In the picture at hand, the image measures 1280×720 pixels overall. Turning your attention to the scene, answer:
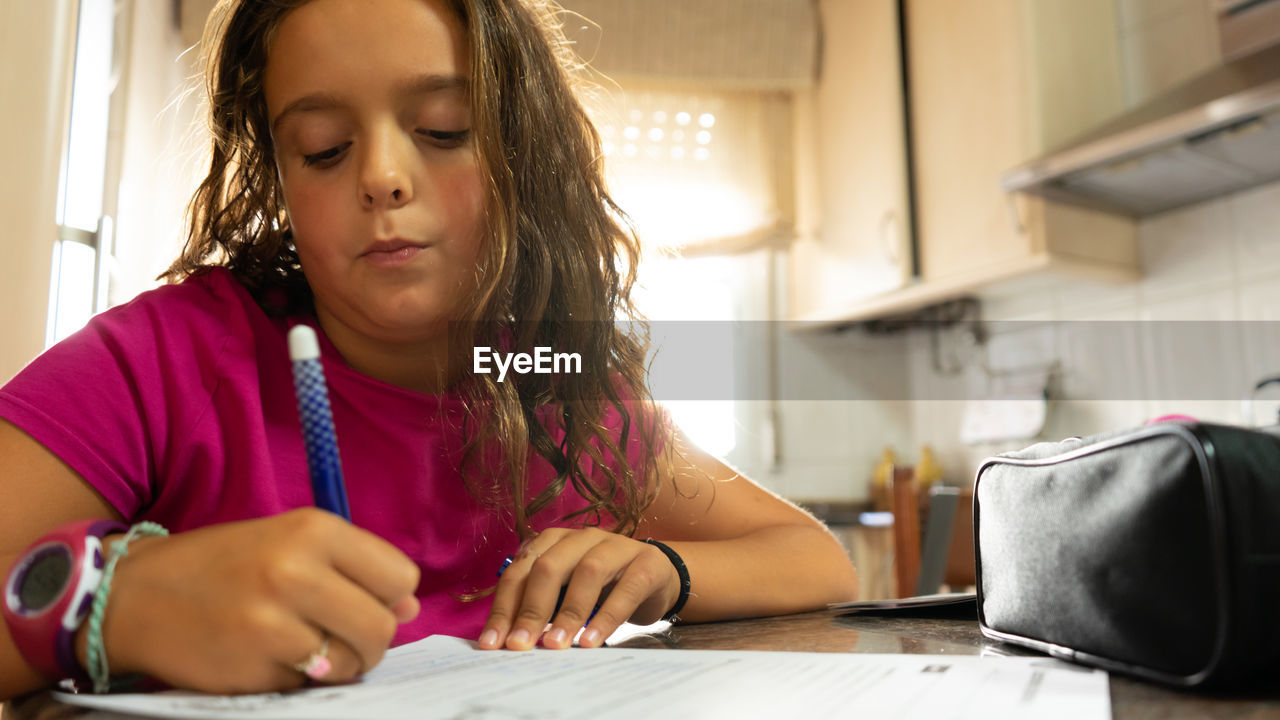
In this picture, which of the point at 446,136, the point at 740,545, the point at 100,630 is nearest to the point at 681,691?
the point at 100,630

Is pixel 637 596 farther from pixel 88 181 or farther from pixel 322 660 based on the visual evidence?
pixel 88 181

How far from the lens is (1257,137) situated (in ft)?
5.77

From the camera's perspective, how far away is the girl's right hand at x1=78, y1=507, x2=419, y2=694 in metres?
0.35

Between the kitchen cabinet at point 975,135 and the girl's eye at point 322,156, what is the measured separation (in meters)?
1.88

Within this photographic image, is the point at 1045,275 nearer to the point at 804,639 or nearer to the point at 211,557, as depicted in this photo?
the point at 804,639

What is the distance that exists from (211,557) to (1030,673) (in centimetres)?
34

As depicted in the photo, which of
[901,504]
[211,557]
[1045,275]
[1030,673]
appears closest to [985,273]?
[1045,275]

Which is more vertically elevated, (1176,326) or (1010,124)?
(1010,124)

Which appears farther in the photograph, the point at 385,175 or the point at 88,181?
the point at 88,181

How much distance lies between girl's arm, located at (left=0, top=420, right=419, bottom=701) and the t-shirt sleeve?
177mm

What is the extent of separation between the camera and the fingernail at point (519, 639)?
0.48 metres

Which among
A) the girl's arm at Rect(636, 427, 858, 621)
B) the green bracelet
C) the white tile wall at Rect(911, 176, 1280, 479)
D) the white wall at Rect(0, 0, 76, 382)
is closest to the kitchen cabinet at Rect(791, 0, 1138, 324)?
the white tile wall at Rect(911, 176, 1280, 479)

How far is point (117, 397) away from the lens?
0.57 metres

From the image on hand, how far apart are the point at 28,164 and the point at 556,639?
0.53 meters
